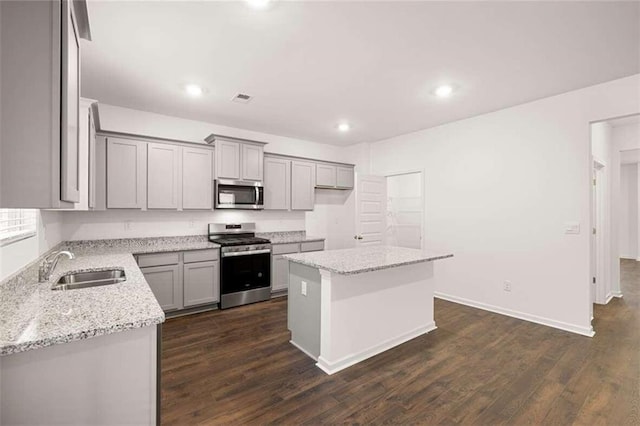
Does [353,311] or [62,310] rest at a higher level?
[62,310]

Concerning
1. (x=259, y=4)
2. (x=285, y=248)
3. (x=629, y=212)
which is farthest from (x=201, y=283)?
(x=629, y=212)

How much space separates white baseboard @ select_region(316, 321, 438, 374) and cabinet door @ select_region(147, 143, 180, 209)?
9.25 feet

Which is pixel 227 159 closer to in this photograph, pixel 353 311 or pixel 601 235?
pixel 353 311

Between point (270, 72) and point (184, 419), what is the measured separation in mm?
2889

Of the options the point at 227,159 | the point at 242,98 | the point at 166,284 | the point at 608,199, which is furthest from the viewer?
the point at 608,199

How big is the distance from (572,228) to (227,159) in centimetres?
436

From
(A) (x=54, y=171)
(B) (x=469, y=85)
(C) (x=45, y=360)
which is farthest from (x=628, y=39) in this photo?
(C) (x=45, y=360)

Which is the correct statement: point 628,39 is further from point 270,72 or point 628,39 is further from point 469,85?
point 270,72

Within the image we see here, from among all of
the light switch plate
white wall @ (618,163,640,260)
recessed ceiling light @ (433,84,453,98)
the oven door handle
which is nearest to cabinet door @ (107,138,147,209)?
the oven door handle

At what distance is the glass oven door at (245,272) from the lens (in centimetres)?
402

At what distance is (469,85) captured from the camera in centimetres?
315

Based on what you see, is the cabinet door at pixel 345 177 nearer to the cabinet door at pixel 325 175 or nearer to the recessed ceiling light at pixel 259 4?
the cabinet door at pixel 325 175

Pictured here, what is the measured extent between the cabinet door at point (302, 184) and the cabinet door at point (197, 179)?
142 centimetres

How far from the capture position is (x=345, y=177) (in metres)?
5.76
